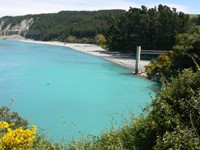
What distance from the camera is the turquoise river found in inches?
1138

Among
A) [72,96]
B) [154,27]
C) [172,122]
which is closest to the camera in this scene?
[172,122]

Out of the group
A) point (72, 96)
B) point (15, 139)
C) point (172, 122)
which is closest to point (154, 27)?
point (72, 96)

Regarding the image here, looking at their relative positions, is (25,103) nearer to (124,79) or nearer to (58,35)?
(124,79)

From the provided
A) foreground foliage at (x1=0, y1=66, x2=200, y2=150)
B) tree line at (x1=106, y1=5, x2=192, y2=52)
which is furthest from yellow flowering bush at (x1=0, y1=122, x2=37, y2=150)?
tree line at (x1=106, y1=5, x2=192, y2=52)

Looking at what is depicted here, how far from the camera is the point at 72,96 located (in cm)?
4169

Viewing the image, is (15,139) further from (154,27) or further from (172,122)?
(154,27)

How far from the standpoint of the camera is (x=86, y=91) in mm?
45406

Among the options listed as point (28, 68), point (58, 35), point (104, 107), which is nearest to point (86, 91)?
point (104, 107)

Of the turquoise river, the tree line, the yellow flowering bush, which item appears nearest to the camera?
the yellow flowering bush

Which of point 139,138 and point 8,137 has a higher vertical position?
point 8,137

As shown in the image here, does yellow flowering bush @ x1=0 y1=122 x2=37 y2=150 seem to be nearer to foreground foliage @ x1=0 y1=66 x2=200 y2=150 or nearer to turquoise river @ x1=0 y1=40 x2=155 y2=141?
foreground foliage @ x1=0 y1=66 x2=200 y2=150

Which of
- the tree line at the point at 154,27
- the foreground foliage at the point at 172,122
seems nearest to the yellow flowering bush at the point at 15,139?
the foreground foliage at the point at 172,122

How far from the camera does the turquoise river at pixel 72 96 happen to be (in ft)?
94.8

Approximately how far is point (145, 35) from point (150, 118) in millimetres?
72172
